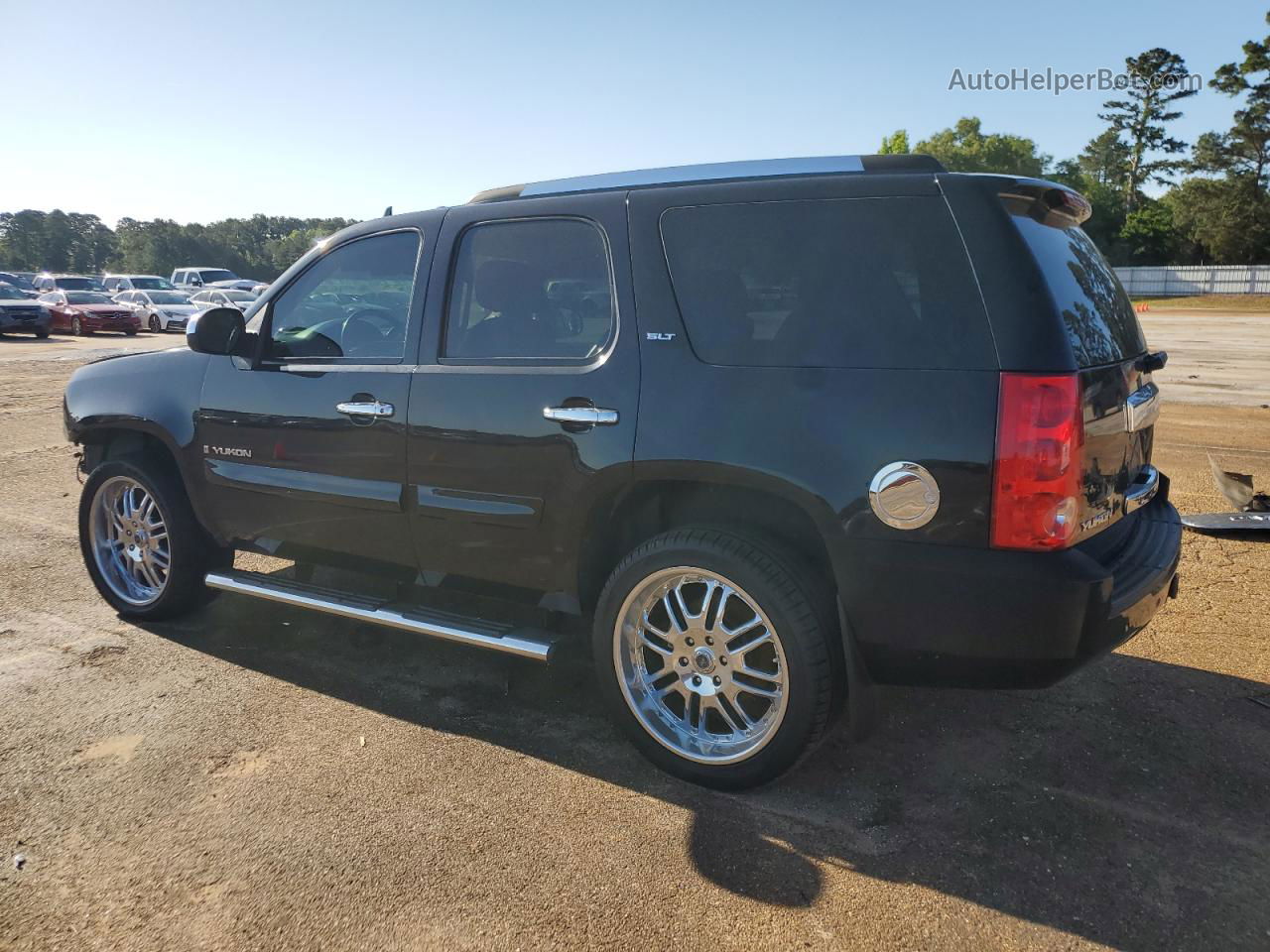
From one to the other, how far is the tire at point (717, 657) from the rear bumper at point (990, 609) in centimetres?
19

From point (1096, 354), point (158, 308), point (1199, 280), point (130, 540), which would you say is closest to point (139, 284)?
point (158, 308)

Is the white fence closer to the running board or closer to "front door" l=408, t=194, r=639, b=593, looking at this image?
"front door" l=408, t=194, r=639, b=593

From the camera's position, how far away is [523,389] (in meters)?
3.33

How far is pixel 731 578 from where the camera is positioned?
116 inches

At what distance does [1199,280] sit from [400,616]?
202 feet

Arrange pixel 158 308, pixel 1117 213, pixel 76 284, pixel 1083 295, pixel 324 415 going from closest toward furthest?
pixel 1083 295, pixel 324 415, pixel 158 308, pixel 76 284, pixel 1117 213

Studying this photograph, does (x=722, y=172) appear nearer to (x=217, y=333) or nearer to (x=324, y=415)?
(x=324, y=415)

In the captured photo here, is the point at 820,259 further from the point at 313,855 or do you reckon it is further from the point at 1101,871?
the point at 313,855

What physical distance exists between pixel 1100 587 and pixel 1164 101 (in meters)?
88.1

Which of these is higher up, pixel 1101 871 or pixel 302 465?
pixel 302 465

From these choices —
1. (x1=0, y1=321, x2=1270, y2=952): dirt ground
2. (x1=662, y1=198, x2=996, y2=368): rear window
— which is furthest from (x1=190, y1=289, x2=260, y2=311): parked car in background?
(x1=662, y1=198, x2=996, y2=368): rear window

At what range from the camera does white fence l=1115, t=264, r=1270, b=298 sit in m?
50.9

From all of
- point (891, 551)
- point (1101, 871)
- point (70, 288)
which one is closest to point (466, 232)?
point (891, 551)

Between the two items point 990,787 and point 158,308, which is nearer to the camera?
point 990,787
